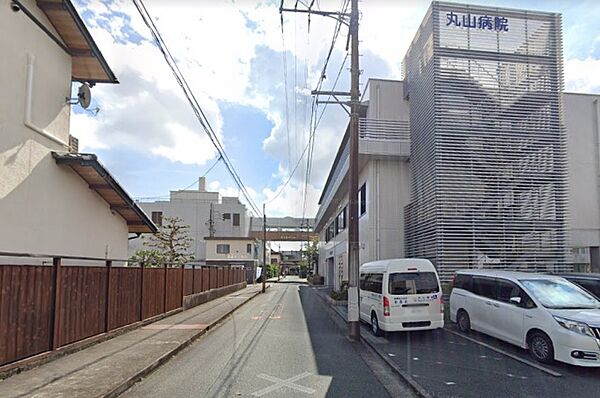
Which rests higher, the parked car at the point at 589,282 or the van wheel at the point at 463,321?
the parked car at the point at 589,282

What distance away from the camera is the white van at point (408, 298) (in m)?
11.7

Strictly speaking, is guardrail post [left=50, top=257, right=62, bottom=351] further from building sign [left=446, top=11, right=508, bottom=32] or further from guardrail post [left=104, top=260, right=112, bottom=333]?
building sign [left=446, top=11, right=508, bottom=32]

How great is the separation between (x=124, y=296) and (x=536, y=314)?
9416 mm

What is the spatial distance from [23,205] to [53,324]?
11.3ft

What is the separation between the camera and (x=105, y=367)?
26.4 feet

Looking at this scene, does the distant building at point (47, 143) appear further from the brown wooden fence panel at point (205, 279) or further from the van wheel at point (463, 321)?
the van wheel at point (463, 321)

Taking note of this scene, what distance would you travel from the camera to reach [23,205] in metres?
10.8

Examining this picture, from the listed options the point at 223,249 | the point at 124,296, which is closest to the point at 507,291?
the point at 124,296

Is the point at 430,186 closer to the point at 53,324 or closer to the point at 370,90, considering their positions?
the point at 370,90

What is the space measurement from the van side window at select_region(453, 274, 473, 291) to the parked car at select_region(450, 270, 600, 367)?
3 centimetres

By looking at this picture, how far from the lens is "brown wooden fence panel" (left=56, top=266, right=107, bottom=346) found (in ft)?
29.7

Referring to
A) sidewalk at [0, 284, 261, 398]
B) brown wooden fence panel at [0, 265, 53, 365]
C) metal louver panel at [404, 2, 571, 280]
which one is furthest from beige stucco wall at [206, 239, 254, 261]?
brown wooden fence panel at [0, 265, 53, 365]

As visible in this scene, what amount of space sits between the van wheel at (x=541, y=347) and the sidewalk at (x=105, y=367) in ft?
22.9

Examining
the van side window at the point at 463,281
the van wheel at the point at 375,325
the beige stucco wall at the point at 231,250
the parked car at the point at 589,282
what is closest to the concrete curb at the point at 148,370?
the van wheel at the point at 375,325
